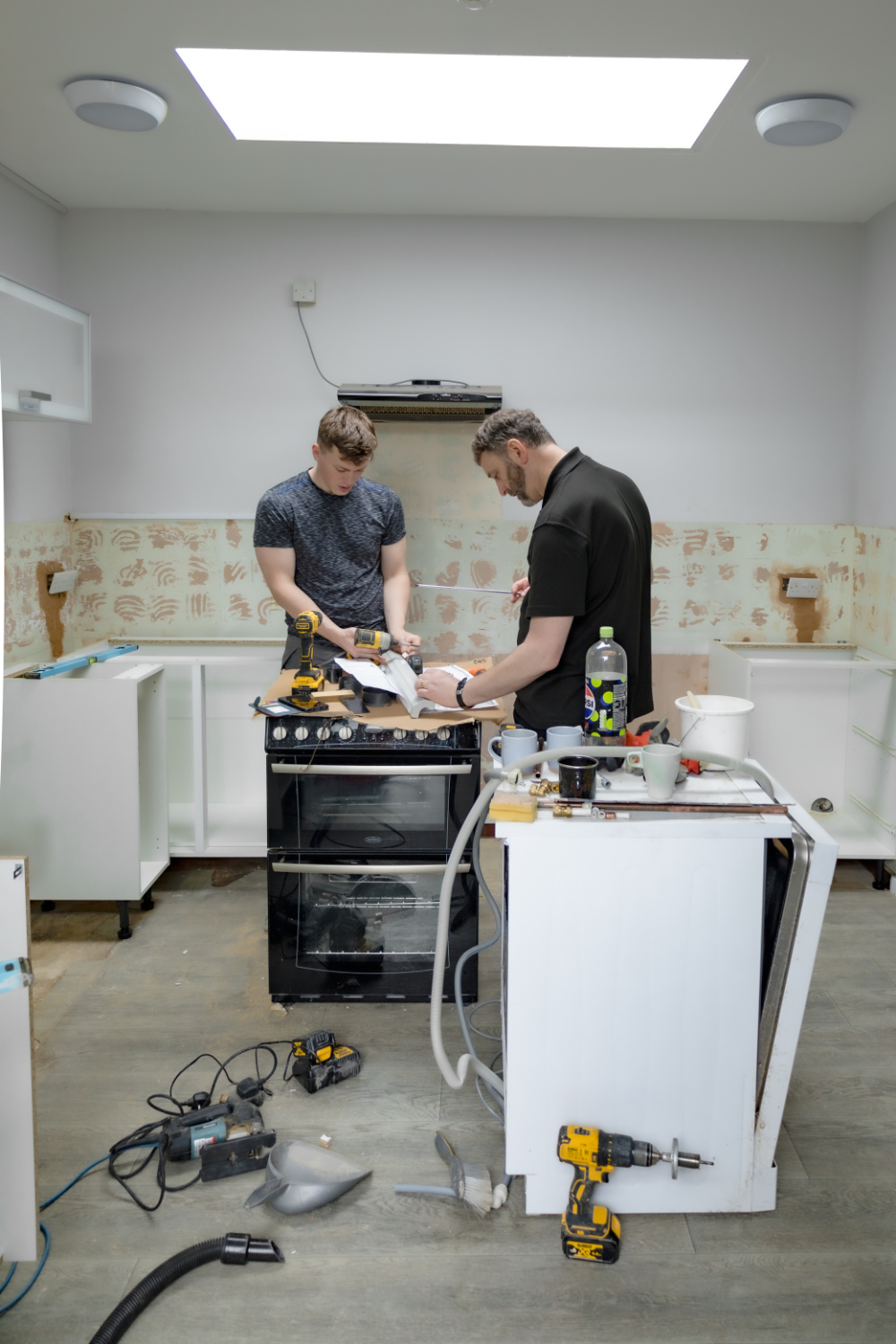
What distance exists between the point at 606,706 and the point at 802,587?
7.44ft

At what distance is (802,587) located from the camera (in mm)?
4012

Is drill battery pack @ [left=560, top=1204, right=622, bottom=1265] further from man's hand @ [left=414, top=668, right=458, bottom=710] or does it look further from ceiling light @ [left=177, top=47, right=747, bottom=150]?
ceiling light @ [left=177, top=47, right=747, bottom=150]

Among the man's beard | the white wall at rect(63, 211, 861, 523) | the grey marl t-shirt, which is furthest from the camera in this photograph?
the white wall at rect(63, 211, 861, 523)

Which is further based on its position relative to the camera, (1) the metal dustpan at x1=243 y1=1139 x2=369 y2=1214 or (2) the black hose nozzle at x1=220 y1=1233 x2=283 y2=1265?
(1) the metal dustpan at x1=243 y1=1139 x2=369 y2=1214

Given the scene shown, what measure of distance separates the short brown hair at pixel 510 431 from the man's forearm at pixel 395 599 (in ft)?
3.38

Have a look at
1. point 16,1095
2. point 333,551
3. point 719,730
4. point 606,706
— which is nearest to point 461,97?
point 333,551

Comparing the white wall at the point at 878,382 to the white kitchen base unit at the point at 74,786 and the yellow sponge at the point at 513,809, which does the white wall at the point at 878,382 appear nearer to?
the yellow sponge at the point at 513,809

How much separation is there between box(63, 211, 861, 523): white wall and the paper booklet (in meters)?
1.46

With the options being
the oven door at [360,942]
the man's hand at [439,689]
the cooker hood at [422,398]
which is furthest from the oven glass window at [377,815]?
the cooker hood at [422,398]

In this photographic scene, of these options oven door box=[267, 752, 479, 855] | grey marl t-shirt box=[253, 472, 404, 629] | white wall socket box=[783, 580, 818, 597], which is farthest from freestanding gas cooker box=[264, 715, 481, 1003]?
white wall socket box=[783, 580, 818, 597]

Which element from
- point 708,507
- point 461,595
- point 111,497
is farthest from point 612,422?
point 111,497

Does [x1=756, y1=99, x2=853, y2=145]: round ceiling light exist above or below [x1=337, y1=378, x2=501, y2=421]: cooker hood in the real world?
above

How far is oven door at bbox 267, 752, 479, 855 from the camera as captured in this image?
8.52 feet

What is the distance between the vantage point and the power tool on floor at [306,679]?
257cm
